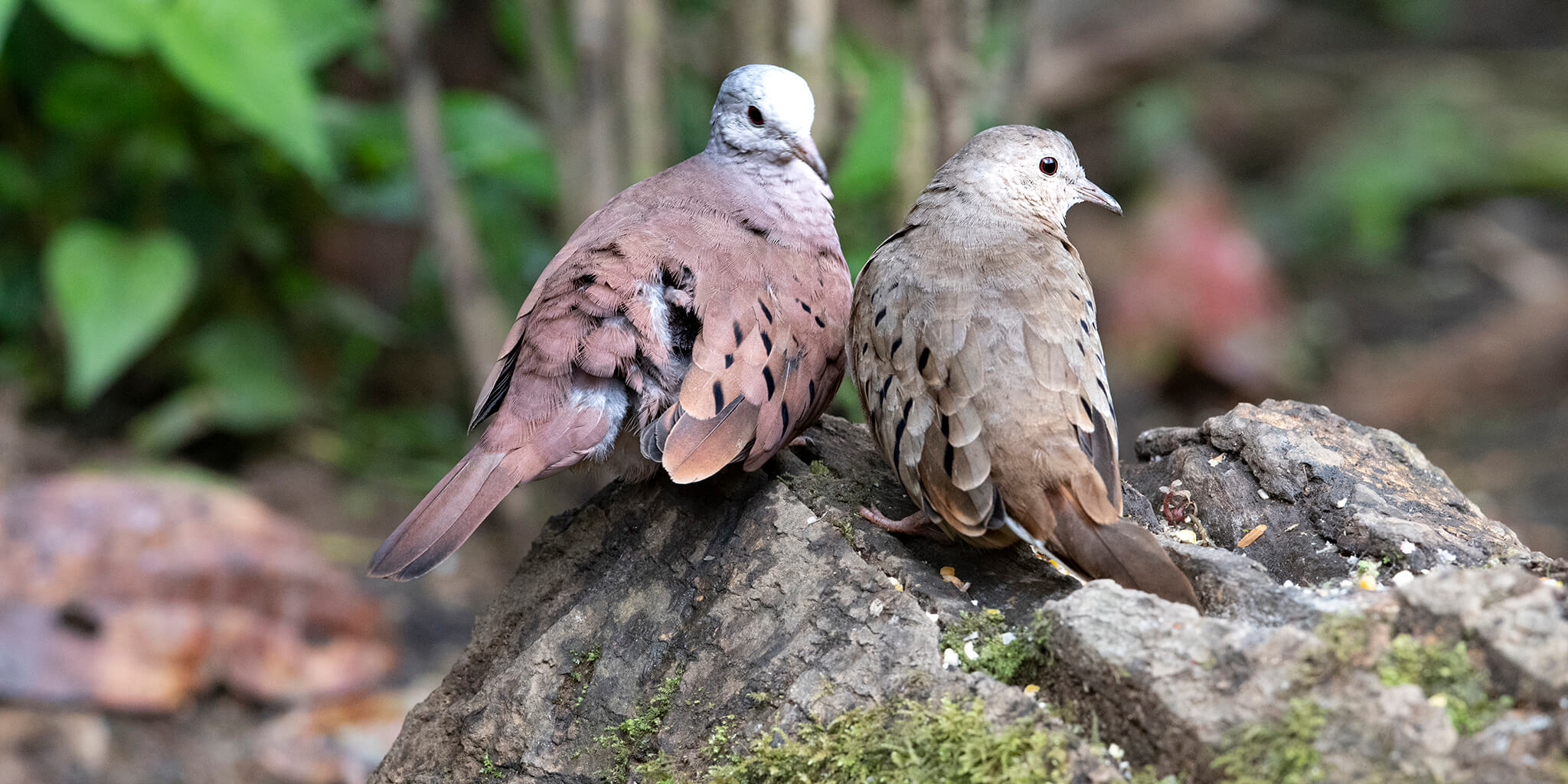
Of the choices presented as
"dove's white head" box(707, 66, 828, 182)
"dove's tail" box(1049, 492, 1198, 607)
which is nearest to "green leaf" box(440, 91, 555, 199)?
"dove's white head" box(707, 66, 828, 182)

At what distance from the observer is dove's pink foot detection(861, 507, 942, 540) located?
2.67 metres

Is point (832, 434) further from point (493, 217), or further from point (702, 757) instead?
point (493, 217)

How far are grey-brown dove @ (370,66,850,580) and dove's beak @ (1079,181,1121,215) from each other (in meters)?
0.67

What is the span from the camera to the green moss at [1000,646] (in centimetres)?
223

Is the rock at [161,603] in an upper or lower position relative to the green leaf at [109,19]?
lower

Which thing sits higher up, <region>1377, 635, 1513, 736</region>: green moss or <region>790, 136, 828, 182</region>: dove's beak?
<region>790, 136, 828, 182</region>: dove's beak

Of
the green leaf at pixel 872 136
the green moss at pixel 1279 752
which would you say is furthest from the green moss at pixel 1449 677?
the green leaf at pixel 872 136

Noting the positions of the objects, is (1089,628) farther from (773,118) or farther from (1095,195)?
(773,118)

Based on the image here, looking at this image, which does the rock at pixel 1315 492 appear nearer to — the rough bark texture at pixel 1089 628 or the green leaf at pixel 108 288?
the rough bark texture at pixel 1089 628

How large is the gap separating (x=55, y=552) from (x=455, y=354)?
2.38 meters

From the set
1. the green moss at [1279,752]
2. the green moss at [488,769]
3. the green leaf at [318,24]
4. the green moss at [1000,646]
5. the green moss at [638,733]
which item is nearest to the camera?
the green moss at [1279,752]

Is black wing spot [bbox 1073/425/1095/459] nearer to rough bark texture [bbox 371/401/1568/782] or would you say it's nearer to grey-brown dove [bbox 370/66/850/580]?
rough bark texture [bbox 371/401/1568/782]

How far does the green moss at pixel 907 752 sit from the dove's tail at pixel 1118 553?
0.37 metres

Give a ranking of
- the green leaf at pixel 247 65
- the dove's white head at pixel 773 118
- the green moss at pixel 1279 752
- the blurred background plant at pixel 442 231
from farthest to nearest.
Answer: the blurred background plant at pixel 442 231
the green leaf at pixel 247 65
the dove's white head at pixel 773 118
the green moss at pixel 1279 752
